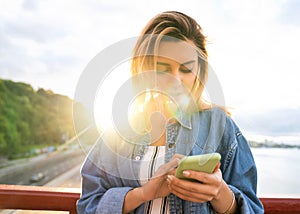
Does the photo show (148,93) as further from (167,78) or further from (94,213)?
(94,213)

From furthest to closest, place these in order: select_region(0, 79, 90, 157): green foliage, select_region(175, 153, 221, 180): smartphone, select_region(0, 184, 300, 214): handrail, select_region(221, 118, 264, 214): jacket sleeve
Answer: select_region(0, 79, 90, 157): green foliage < select_region(0, 184, 300, 214): handrail < select_region(221, 118, 264, 214): jacket sleeve < select_region(175, 153, 221, 180): smartphone

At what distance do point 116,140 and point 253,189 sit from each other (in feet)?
1.04

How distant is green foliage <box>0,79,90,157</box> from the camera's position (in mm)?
13695

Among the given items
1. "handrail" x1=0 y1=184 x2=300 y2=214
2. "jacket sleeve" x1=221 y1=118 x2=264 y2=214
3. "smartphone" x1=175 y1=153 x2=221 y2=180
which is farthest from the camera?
"handrail" x1=0 y1=184 x2=300 y2=214

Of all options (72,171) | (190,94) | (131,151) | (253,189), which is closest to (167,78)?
(190,94)

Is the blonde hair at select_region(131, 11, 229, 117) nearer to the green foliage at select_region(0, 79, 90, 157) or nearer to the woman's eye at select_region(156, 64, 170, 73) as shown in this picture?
the woman's eye at select_region(156, 64, 170, 73)

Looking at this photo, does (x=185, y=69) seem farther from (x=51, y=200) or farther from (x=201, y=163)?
(x=51, y=200)

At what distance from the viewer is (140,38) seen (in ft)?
2.41

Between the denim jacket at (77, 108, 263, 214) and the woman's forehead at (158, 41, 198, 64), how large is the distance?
131mm

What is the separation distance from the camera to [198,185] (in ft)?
1.80

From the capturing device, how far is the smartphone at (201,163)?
0.53m

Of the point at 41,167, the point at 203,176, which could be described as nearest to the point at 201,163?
the point at 203,176

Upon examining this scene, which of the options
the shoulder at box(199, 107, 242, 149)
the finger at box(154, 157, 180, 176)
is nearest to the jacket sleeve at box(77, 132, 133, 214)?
the finger at box(154, 157, 180, 176)

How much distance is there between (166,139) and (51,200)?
15.7 inches
